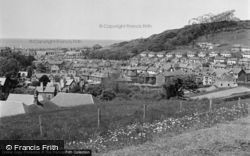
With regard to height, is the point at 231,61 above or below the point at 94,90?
above

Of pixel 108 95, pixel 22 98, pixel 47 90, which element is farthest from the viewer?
pixel 108 95

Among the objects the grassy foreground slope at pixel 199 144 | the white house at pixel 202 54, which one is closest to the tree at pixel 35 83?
the grassy foreground slope at pixel 199 144

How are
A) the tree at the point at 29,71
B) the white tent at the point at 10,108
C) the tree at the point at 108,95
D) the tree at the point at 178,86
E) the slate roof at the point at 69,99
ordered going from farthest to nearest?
the tree at the point at 178,86, the tree at the point at 108,95, the slate roof at the point at 69,99, the tree at the point at 29,71, the white tent at the point at 10,108

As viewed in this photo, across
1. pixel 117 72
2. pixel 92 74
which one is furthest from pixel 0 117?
pixel 117 72

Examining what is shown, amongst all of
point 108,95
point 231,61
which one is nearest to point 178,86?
point 108,95

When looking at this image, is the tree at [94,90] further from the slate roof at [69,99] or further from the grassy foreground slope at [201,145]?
the grassy foreground slope at [201,145]

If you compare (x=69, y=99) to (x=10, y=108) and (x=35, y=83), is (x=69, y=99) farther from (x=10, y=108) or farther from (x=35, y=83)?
(x=10, y=108)

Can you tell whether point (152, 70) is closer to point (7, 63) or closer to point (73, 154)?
point (7, 63)
